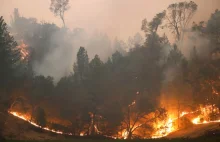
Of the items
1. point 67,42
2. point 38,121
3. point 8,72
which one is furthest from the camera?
point 67,42

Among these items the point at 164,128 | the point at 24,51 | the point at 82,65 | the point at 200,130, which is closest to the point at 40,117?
the point at 82,65

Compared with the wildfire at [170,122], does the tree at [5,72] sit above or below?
above

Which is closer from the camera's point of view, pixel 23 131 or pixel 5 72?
pixel 23 131

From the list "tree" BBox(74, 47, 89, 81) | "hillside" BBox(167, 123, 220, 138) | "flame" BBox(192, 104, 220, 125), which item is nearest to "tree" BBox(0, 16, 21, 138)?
"tree" BBox(74, 47, 89, 81)

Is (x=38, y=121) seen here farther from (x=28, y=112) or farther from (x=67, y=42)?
(x=67, y=42)

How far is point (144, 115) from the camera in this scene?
56031 millimetres

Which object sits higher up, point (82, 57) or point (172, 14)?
point (172, 14)

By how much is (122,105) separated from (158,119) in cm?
820

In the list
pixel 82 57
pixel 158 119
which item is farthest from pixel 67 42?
pixel 158 119

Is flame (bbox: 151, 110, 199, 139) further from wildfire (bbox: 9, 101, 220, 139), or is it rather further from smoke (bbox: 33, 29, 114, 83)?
smoke (bbox: 33, 29, 114, 83)

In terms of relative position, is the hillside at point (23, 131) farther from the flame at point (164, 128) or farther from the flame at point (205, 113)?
the flame at point (205, 113)

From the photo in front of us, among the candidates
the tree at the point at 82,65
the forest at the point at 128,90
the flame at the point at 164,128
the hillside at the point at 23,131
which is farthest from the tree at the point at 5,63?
the flame at the point at 164,128

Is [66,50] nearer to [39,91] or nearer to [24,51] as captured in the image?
[24,51]

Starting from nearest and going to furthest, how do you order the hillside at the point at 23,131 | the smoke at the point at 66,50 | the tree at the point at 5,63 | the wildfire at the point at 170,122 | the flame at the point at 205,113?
the hillside at the point at 23,131
the wildfire at the point at 170,122
the flame at the point at 205,113
the tree at the point at 5,63
the smoke at the point at 66,50
